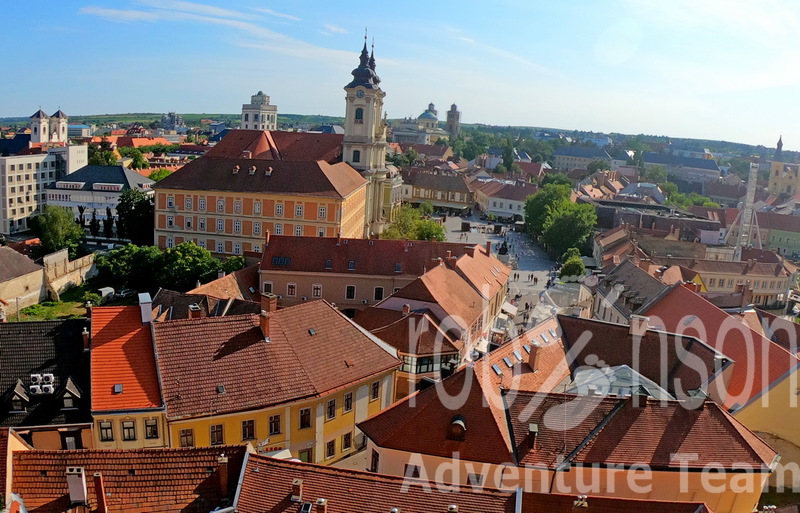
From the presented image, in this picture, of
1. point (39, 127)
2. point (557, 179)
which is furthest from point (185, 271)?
point (39, 127)

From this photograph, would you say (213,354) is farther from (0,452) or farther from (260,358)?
(0,452)

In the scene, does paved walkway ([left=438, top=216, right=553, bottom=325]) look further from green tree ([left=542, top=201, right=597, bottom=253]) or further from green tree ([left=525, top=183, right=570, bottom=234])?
green tree ([left=542, top=201, right=597, bottom=253])

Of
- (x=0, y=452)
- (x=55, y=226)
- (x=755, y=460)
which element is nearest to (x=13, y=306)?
(x=55, y=226)

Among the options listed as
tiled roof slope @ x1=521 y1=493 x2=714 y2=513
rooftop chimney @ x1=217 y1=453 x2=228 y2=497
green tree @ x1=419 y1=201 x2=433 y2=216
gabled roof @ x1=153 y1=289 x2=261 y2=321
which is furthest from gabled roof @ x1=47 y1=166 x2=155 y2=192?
tiled roof slope @ x1=521 y1=493 x2=714 y2=513

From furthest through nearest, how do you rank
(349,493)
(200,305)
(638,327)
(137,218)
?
(137,218), (200,305), (638,327), (349,493)

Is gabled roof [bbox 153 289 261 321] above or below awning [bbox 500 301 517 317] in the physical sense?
above

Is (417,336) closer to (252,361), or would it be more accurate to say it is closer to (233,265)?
(252,361)

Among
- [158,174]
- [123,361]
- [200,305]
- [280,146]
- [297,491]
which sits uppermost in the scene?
[280,146]
